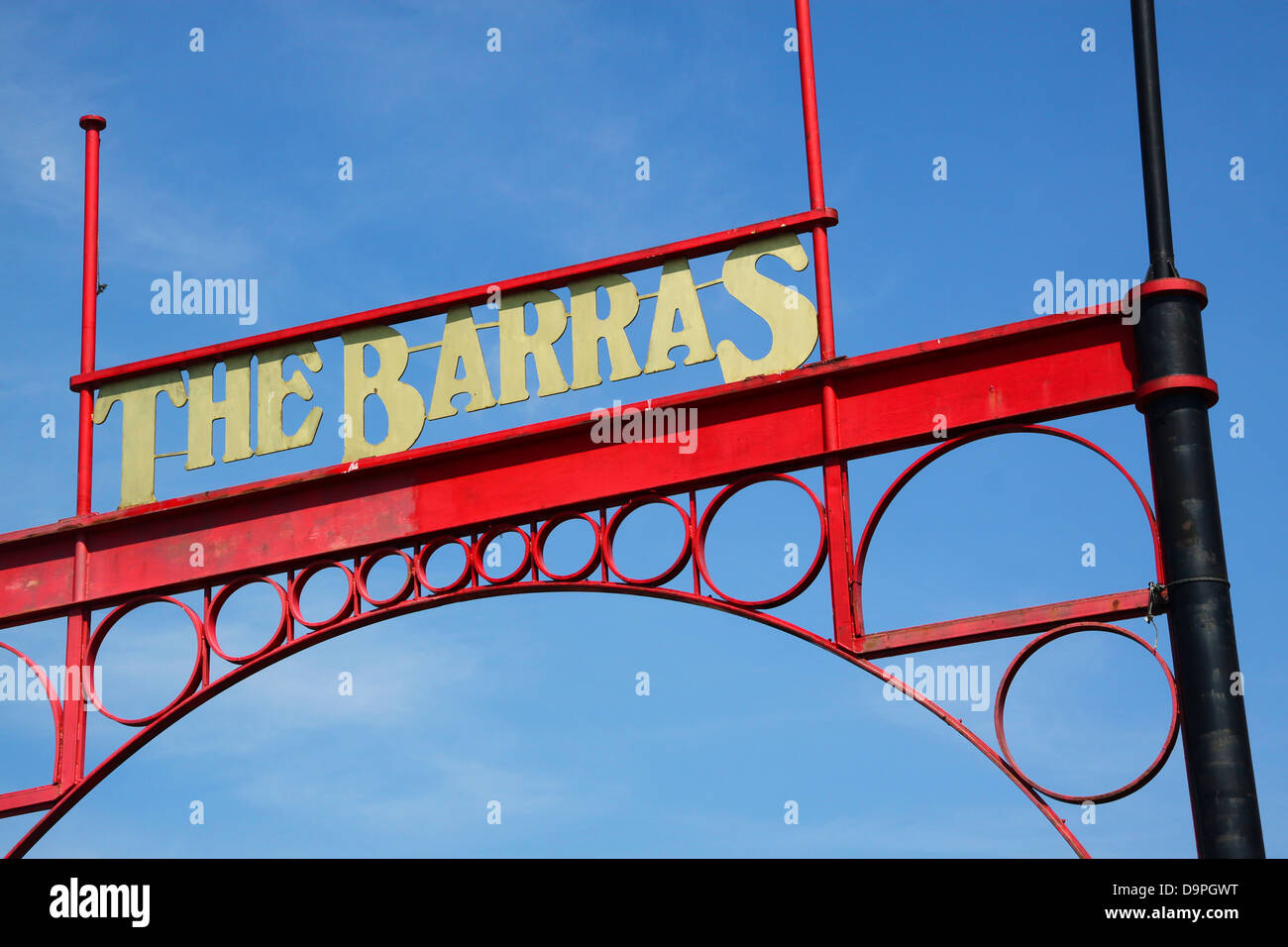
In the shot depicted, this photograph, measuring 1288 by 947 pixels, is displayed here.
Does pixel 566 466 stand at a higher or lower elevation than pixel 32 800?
higher

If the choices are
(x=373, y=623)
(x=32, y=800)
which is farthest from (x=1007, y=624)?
(x=32, y=800)

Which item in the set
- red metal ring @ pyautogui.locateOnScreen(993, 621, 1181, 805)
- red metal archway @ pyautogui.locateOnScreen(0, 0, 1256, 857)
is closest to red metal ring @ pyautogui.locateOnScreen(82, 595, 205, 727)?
red metal archway @ pyautogui.locateOnScreen(0, 0, 1256, 857)

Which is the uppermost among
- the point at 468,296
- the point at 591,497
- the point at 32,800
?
the point at 468,296

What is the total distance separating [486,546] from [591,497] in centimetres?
70

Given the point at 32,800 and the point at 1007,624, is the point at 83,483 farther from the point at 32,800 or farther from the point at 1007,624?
the point at 1007,624

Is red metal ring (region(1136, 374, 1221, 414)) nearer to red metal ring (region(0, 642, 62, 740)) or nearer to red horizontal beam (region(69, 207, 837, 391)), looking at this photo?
red horizontal beam (region(69, 207, 837, 391))

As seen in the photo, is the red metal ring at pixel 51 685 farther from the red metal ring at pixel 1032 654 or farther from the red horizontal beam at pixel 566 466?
the red metal ring at pixel 1032 654

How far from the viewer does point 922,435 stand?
9.90 m

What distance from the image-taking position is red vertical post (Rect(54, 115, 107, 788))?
11234 mm

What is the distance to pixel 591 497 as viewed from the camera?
10586 millimetres
